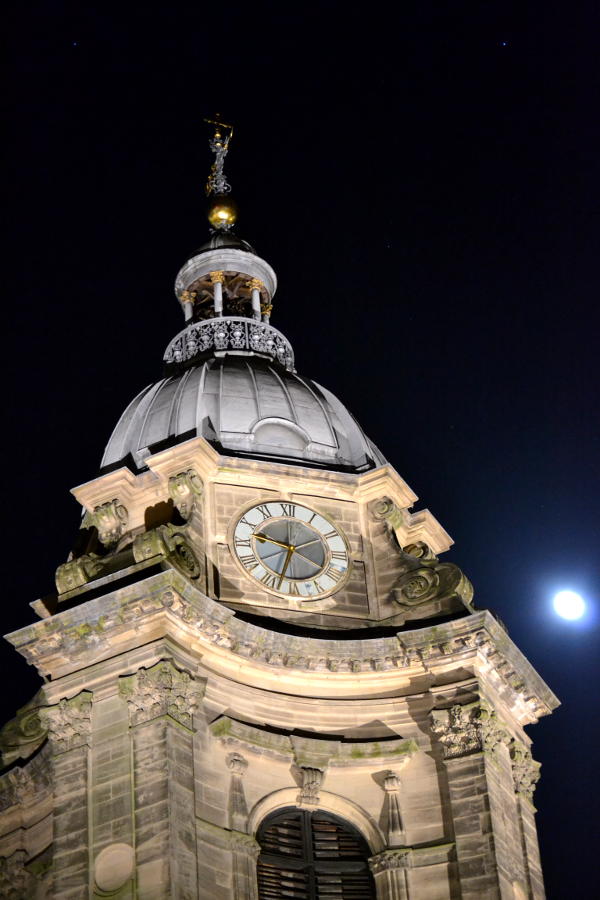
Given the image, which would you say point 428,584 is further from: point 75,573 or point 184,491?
point 75,573

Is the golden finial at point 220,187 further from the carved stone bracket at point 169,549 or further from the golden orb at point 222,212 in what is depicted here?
the carved stone bracket at point 169,549

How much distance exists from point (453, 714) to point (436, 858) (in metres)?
3.63

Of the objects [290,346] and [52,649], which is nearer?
[52,649]

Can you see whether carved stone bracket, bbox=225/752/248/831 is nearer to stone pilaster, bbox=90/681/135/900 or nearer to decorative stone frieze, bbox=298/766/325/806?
decorative stone frieze, bbox=298/766/325/806

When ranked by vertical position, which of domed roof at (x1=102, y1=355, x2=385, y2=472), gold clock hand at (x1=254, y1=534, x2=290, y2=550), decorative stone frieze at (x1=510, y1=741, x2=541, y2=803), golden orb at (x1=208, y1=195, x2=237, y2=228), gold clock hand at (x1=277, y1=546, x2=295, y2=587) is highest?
golden orb at (x1=208, y1=195, x2=237, y2=228)

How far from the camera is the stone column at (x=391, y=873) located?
172ft

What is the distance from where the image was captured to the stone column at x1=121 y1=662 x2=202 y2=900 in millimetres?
48781

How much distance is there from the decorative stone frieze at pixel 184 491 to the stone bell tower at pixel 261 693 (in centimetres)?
6

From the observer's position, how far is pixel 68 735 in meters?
52.5

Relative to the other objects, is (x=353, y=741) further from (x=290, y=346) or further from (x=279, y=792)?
(x=290, y=346)

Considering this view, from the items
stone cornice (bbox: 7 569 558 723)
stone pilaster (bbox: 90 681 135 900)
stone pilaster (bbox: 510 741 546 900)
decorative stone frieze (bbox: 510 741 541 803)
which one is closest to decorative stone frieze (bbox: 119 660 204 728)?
stone pilaster (bbox: 90 681 135 900)

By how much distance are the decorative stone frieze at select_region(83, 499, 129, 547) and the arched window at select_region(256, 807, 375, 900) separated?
29.9 ft

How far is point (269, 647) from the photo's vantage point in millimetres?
54969

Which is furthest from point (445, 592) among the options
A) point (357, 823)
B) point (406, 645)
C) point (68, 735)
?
point (68, 735)
